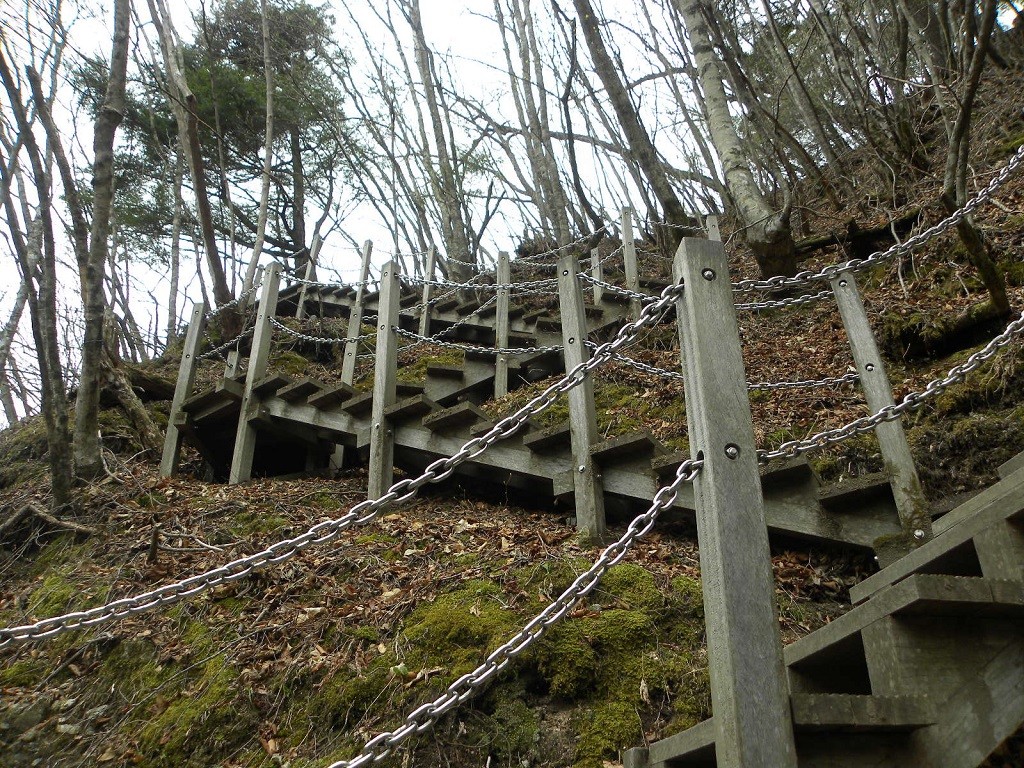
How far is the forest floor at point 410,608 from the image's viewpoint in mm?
3191

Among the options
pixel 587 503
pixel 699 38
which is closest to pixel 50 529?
pixel 587 503

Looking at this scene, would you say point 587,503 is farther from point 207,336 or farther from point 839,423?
point 207,336

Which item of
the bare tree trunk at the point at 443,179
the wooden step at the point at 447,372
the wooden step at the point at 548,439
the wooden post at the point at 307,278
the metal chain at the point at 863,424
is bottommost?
the metal chain at the point at 863,424

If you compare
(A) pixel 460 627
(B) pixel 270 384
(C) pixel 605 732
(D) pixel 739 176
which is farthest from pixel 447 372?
(C) pixel 605 732

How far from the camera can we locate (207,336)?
36.4 feet

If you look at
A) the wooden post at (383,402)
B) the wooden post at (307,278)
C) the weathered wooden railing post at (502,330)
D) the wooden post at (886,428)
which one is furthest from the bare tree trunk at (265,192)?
the wooden post at (886,428)

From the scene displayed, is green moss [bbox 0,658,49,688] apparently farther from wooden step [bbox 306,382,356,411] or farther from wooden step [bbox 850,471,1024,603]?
wooden step [bbox 850,471,1024,603]

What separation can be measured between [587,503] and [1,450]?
7.09 meters

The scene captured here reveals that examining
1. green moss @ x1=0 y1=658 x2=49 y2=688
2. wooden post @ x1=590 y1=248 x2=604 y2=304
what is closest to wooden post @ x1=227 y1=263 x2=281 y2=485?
green moss @ x1=0 y1=658 x2=49 y2=688

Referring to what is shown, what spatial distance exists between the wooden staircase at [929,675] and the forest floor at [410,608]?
911mm

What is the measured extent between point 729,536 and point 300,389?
16.2ft

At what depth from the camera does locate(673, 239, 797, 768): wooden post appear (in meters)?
1.87

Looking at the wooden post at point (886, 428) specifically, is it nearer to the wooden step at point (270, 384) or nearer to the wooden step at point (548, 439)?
the wooden step at point (548, 439)

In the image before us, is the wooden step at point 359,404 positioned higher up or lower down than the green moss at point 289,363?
lower down
